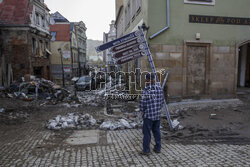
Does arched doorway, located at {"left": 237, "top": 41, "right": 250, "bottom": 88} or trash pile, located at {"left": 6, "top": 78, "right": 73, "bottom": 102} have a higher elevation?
arched doorway, located at {"left": 237, "top": 41, "right": 250, "bottom": 88}

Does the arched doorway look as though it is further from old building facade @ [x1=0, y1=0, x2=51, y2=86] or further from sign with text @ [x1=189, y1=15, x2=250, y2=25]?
old building facade @ [x1=0, y1=0, x2=51, y2=86]

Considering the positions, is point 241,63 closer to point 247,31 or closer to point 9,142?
point 247,31

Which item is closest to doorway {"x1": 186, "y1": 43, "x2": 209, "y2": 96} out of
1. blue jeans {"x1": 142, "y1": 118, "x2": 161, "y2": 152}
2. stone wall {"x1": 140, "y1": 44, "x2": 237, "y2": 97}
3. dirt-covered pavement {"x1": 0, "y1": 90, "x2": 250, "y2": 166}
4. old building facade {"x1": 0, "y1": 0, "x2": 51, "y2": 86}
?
stone wall {"x1": 140, "y1": 44, "x2": 237, "y2": 97}

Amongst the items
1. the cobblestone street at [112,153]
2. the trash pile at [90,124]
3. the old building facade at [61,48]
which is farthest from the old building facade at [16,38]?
the cobblestone street at [112,153]

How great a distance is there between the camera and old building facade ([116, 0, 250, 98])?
33.0ft

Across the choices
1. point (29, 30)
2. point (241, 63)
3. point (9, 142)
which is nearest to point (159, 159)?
point (9, 142)

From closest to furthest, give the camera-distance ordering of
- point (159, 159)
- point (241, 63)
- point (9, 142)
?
point (159, 159)
point (9, 142)
point (241, 63)

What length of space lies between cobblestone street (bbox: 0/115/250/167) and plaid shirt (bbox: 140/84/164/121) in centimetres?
95

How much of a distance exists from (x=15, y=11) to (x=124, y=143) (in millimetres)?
20065

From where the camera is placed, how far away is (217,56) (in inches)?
425

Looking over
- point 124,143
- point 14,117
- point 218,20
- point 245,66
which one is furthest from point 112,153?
point 245,66

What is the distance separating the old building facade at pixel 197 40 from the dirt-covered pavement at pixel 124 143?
237cm

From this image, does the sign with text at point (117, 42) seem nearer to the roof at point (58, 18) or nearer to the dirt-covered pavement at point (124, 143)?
the dirt-covered pavement at point (124, 143)

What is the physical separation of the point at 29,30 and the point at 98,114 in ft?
47.9
